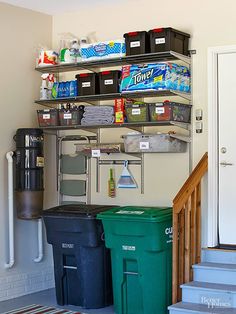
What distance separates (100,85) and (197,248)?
1.97 meters

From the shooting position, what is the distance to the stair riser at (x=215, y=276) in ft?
17.6

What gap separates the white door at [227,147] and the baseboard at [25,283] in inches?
82.9

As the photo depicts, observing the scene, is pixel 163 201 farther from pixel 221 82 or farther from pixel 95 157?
pixel 221 82

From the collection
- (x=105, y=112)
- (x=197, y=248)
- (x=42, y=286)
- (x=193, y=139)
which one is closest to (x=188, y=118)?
(x=193, y=139)

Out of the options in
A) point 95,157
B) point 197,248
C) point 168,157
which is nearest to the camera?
point 197,248

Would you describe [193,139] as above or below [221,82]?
below

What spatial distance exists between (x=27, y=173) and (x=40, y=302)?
1.34 metres

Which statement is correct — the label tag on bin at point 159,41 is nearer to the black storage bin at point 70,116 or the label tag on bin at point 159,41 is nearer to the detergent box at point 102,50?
the detergent box at point 102,50

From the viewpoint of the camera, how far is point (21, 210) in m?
6.35

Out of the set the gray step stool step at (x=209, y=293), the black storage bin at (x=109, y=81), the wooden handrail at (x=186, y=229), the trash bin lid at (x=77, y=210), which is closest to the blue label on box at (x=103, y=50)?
the black storage bin at (x=109, y=81)

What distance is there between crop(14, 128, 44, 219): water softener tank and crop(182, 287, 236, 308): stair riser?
1.89m

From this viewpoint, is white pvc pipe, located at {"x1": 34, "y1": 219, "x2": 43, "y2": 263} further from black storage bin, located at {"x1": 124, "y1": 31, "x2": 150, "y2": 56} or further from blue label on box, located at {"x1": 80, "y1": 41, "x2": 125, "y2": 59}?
black storage bin, located at {"x1": 124, "y1": 31, "x2": 150, "y2": 56}

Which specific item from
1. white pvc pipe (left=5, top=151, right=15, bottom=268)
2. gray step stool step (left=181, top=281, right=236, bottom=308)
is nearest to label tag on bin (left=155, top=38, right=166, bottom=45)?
white pvc pipe (left=5, top=151, right=15, bottom=268)

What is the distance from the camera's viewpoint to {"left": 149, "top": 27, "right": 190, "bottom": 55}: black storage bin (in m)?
5.87
